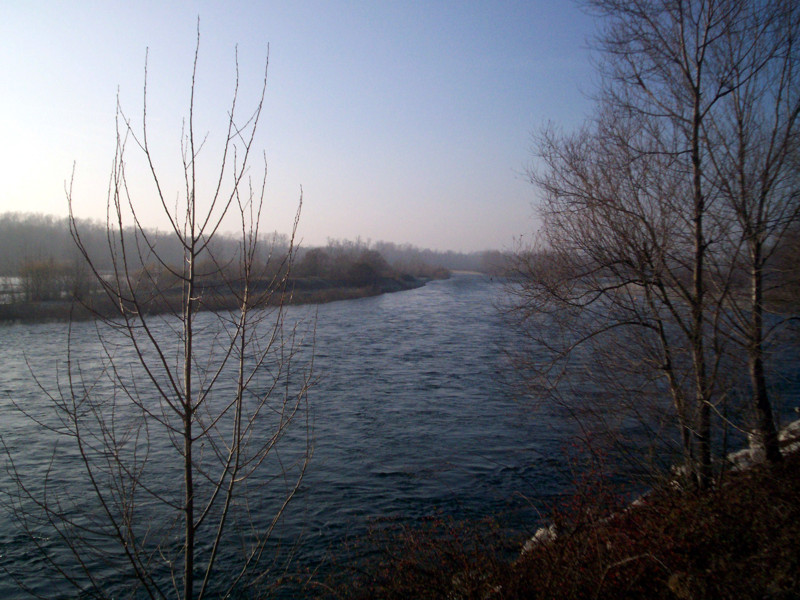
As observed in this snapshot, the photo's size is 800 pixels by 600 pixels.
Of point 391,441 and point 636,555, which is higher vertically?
point 636,555

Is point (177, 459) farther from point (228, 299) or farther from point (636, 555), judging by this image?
point (636, 555)

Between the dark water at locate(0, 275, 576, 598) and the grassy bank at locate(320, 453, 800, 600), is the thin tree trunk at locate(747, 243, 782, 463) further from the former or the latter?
the dark water at locate(0, 275, 576, 598)

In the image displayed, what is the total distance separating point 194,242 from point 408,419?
8977 mm

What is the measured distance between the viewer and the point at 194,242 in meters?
2.98

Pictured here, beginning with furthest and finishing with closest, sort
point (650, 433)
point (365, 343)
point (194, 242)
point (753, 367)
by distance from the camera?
point (365, 343) < point (650, 433) < point (753, 367) < point (194, 242)

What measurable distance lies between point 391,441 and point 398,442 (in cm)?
14

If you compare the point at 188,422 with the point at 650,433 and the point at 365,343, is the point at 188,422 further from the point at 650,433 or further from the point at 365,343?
the point at 365,343

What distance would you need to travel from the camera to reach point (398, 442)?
10.1 meters

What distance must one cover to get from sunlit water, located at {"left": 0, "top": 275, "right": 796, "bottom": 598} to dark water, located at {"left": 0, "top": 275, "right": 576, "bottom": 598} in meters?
0.02

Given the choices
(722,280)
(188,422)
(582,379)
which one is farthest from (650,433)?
(188,422)

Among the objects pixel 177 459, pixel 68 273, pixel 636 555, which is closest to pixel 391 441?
pixel 177 459

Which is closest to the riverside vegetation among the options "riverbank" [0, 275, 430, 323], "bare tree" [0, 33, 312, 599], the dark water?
"riverbank" [0, 275, 430, 323]

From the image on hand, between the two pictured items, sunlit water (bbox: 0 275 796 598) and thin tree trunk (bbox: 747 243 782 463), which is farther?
sunlit water (bbox: 0 275 796 598)

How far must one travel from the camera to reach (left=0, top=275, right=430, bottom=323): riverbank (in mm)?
4825
